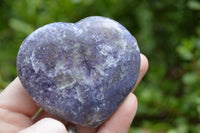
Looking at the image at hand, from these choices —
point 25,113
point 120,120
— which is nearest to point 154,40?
point 120,120

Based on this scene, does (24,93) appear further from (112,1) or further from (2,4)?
(2,4)

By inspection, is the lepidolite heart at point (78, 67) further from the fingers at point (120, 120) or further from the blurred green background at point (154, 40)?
the blurred green background at point (154, 40)

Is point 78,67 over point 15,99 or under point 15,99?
over

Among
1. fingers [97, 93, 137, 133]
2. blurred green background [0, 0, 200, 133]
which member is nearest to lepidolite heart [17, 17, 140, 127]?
fingers [97, 93, 137, 133]

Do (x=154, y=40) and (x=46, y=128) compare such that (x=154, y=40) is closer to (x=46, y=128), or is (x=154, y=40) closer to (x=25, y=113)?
(x=25, y=113)

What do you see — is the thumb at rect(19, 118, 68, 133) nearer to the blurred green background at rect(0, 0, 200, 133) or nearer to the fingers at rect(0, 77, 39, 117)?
the fingers at rect(0, 77, 39, 117)

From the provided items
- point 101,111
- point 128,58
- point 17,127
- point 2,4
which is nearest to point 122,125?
point 101,111
